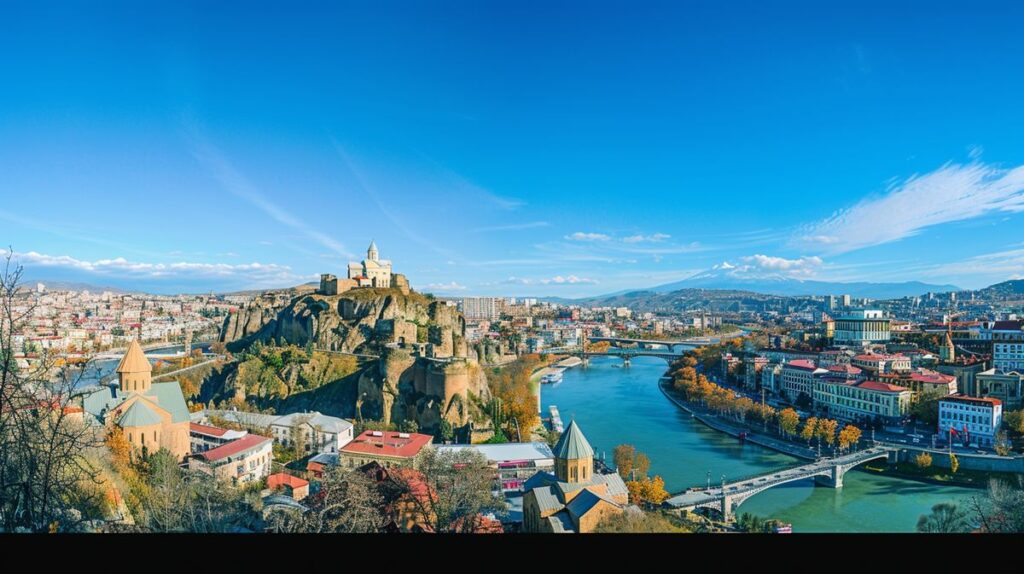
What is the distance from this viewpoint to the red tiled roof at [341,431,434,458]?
655cm

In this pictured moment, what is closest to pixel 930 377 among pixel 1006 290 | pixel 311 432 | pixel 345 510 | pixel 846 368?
pixel 846 368

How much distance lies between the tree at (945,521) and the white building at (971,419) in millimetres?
3310

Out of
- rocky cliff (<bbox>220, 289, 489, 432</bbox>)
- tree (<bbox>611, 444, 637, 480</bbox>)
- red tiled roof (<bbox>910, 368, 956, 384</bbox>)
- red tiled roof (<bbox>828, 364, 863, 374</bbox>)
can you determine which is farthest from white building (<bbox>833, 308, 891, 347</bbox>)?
tree (<bbox>611, 444, 637, 480</bbox>)

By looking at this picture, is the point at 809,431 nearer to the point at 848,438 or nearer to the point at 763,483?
the point at 848,438

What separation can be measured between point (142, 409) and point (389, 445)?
2586mm

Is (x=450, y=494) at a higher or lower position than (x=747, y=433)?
higher

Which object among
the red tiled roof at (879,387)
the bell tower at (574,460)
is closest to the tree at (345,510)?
the bell tower at (574,460)

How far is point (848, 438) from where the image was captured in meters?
8.77

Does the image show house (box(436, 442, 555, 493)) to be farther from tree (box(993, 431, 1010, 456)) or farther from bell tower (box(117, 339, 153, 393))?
tree (box(993, 431, 1010, 456))

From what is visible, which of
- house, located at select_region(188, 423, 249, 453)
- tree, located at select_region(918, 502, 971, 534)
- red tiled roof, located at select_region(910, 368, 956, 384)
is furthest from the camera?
red tiled roof, located at select_region(910, 368, 956, 384)

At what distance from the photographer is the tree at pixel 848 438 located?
28.7ft

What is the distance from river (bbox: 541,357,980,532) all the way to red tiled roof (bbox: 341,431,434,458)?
129 inches

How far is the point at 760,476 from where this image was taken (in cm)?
742

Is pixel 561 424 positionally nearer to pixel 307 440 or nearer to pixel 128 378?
pixel 307 440
